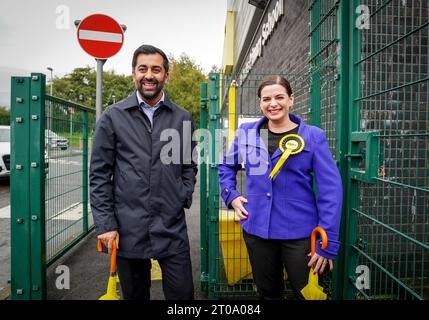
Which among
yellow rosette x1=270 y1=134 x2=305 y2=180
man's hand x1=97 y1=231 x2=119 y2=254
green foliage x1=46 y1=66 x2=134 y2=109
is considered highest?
green foliage x1=46 y1=66 x2=134 y2=109

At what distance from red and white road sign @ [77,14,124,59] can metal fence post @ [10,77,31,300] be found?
3.73 ft

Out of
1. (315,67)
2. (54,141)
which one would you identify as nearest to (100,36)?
(54,141)

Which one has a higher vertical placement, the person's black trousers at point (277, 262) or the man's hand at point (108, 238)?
the man's hand at point (108, 238)

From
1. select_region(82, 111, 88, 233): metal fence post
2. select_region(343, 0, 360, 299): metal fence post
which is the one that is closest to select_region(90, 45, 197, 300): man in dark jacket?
select_region(343, 0, 360, 299): metal fence post

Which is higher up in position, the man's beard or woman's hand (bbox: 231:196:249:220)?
the man's beard

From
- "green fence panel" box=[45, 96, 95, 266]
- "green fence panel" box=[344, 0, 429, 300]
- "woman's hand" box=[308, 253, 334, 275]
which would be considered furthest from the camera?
"green fence panel" box=[45, 96, 95, 266]

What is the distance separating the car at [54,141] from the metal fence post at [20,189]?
1.21ft

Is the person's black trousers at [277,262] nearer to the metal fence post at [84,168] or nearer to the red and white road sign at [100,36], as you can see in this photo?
the red and white road sign at [100,36]

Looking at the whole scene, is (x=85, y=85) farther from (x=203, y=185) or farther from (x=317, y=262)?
(x=317, y=262)

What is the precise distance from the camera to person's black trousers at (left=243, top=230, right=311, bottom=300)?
2.21 meters

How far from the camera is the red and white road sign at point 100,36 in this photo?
398cm

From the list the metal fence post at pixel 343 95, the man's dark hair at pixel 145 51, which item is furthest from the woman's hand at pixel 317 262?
the man's dark hair at pixel 145 51

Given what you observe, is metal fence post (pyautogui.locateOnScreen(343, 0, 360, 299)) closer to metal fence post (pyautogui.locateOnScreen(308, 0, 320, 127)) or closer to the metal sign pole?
metal fence post (pyautogui.locateOnScreen(308, 0, 320, 127))

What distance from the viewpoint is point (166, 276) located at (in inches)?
94.5
